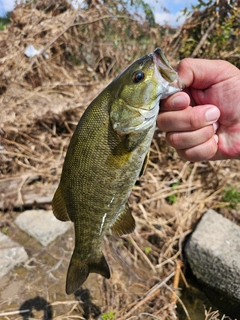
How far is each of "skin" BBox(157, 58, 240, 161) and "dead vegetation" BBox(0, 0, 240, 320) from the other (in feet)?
5.46

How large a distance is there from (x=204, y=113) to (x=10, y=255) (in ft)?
8.18

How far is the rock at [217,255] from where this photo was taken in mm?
3682

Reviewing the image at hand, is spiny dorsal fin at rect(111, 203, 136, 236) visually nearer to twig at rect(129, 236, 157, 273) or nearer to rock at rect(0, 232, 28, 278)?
rock at rect(0, 232, 28, 278)

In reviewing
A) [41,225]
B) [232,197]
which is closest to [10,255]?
[41,225]

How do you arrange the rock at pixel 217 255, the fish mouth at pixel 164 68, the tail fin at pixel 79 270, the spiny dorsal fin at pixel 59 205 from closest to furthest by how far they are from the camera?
the fish mouth at pixel 164 68, the spiny dorsal fin at pixel 59 205, the tail fin at pixel 79 270, the rock at pixel 217 255

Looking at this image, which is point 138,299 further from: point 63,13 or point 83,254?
point 63,13

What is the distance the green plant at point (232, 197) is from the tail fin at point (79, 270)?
302 centimetres

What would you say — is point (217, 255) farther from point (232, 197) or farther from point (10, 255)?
point (10, 255)

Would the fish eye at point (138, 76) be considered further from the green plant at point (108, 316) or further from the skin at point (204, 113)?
the green plant at point (108, 316)

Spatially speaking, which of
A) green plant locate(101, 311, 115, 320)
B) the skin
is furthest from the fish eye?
green plant locate(101, 311, 115, 320)

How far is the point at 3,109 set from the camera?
14.7ft

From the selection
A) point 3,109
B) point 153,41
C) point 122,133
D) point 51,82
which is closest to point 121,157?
point 122,133

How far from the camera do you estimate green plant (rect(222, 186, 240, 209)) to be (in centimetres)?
464

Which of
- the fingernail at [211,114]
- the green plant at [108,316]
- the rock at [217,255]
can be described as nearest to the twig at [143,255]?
the rock at [217,255]
